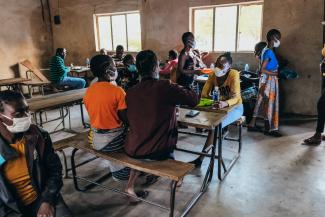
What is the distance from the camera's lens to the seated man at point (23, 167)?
1579 millimetres

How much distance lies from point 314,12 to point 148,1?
3.58m

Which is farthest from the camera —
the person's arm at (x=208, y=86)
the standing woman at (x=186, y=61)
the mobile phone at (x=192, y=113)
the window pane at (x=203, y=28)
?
the window pane at (x=203, y=28)

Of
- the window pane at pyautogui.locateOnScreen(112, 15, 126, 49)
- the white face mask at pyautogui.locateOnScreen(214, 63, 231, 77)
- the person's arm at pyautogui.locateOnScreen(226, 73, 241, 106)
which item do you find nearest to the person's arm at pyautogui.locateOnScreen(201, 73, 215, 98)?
the white face mask at pyautogui.locateOnScreen(214, 63, 231, 77)

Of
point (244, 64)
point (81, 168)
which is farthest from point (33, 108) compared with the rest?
point (244, 64)

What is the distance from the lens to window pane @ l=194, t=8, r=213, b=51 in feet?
20.1

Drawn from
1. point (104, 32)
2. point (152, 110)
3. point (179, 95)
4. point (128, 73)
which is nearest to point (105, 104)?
point (152, 110)

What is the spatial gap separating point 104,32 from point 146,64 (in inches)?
246

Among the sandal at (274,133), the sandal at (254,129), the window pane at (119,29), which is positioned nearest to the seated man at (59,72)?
the window pane at (119,29)

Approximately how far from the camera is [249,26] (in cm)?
574

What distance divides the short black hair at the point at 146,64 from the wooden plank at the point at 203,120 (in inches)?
23.9

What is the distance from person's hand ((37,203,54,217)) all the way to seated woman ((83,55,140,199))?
92 centimetres

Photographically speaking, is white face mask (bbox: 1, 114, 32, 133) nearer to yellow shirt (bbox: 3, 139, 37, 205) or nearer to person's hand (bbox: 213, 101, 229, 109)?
yellow shirt (bbox: 3, 139, 37, 205)

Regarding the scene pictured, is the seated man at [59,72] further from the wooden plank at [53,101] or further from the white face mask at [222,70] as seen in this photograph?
the white face mask at [222,70]

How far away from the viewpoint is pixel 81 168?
11.1 ft
